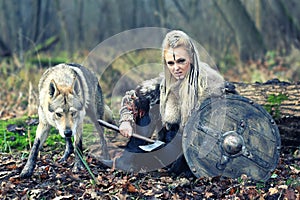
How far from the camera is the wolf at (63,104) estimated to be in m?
5.08

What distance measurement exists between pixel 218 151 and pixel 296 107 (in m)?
1.83

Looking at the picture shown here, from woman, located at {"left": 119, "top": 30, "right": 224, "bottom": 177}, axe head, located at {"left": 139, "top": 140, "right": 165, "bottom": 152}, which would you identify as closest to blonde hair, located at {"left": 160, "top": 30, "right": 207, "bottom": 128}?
woman, located at {"left": 119, "top": 30, "right": 224, "bottom": 177}

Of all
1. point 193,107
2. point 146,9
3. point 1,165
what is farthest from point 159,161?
point 146,9

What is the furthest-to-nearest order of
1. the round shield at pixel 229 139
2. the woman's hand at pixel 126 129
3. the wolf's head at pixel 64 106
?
the woman's hand at pixel 126 129 → the round shield at pixel 229 139 → the wolf's head at pixel 64 106

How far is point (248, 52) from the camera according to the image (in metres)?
13.4

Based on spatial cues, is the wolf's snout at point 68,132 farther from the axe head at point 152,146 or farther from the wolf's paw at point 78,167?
the axe head at point 152,146

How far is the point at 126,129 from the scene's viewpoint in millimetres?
5465

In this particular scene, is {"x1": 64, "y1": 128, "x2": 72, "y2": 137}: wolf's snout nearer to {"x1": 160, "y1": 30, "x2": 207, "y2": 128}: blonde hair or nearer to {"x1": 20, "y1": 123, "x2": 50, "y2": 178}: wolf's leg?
{"x1": 20, "y1": 123, "x2": 50, "y2": 178}: wolf's leg

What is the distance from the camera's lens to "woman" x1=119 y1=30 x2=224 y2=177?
531 centimetres

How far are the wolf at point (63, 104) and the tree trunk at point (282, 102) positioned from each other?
2.46 m

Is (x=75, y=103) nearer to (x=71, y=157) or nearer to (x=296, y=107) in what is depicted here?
(x=71, y=157)

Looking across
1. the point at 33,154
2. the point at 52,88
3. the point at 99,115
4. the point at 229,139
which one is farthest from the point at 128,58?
the point at 229,139

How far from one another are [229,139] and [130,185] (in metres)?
1.20

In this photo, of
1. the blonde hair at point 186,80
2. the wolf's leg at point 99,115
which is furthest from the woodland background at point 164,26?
the blonde hair at point 186,80
